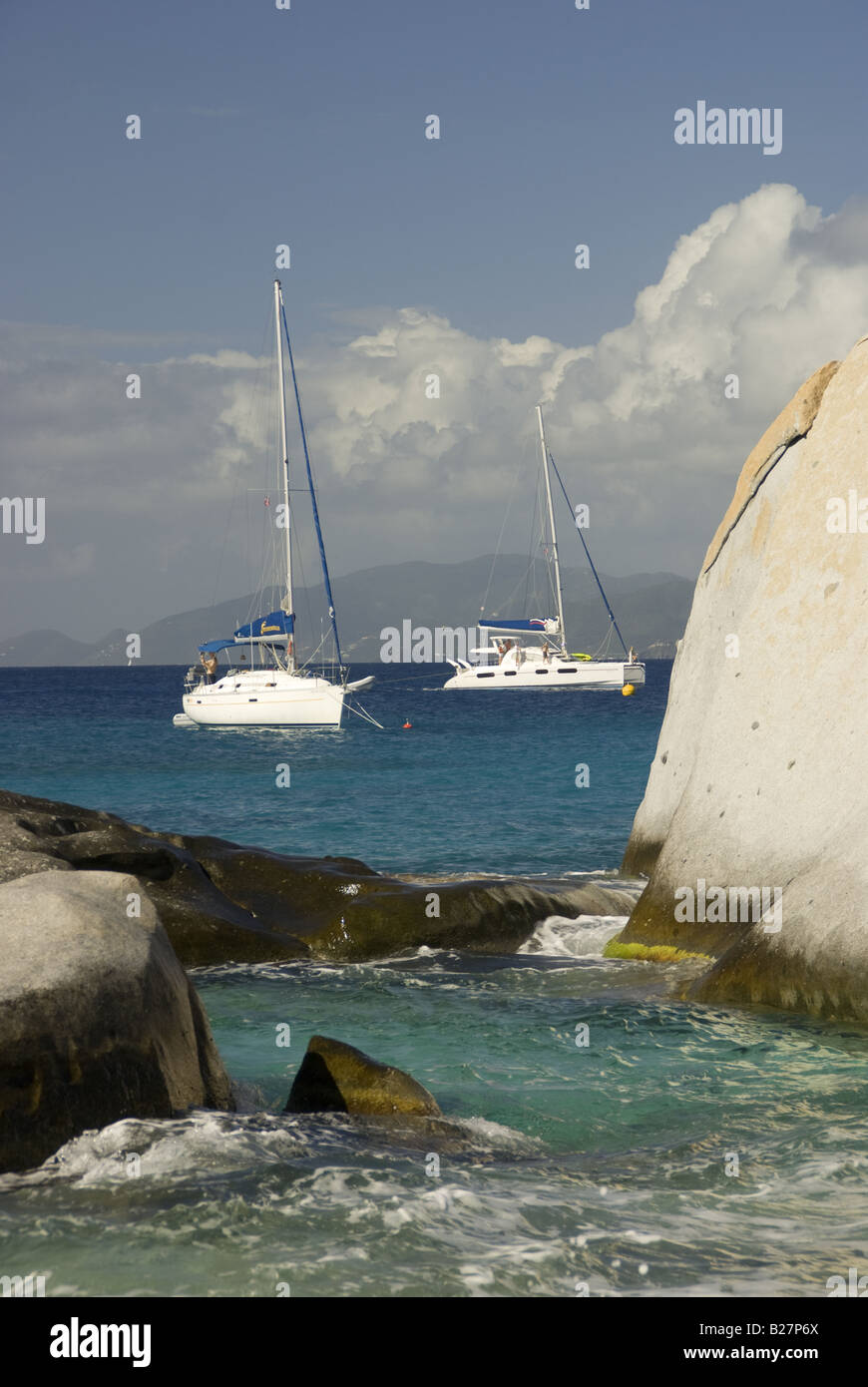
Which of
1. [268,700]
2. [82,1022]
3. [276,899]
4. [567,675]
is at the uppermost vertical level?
[567,675]

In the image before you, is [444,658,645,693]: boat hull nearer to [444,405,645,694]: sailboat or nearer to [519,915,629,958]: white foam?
[444,405,645,694]: sailboat

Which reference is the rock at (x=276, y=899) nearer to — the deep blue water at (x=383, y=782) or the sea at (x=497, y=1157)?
the sea at (x=497, y=1157)

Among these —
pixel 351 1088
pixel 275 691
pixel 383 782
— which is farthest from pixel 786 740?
pixel 275 691

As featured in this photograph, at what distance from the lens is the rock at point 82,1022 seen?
20.1 feet

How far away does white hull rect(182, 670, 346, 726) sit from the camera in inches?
2191

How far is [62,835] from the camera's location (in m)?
13.6

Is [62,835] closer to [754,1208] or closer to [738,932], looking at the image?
[738,932]

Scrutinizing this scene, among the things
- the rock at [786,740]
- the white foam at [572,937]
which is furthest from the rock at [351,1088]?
the white foam at [572,937]

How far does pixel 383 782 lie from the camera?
3491 centimetres

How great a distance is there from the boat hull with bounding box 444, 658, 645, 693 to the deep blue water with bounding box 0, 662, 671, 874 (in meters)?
26.8

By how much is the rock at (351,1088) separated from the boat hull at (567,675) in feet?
291

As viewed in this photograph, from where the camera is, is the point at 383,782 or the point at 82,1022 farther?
the point at 383,782

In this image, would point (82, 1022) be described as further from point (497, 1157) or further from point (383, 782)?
point (383, 782)

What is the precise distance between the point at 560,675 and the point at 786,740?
84.7m
